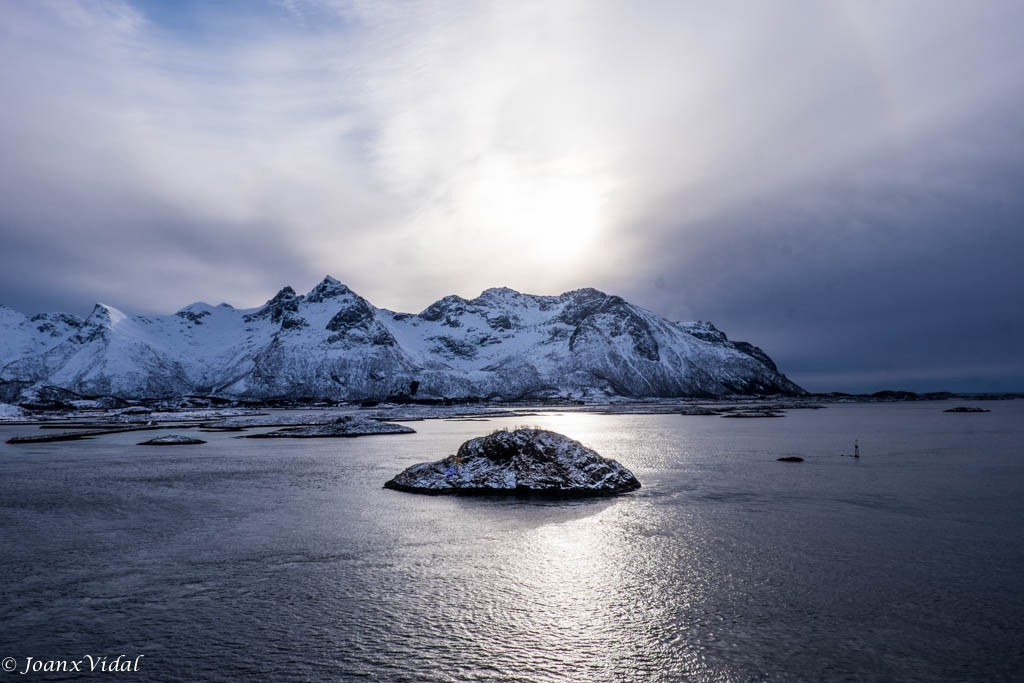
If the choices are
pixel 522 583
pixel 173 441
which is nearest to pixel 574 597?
pixel 522 583

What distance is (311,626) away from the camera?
10.6 meters

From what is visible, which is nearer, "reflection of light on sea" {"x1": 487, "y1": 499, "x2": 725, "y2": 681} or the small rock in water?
"reflection of light on sea" {"x1": 487, "y1": 499, "x2": 725, "y2": 681}

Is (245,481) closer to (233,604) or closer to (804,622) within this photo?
(233,604)

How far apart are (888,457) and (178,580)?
42.8 metres

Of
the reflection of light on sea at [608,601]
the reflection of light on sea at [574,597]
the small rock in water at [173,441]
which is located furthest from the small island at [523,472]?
the small rock in water at [173,441]

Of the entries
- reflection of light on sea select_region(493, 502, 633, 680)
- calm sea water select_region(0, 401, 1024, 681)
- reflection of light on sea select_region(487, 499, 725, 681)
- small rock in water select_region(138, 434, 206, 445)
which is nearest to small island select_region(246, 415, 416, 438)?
small rock in water select_region(138, 434, 206, 445)

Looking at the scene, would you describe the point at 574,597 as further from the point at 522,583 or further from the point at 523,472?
the point at 523,472

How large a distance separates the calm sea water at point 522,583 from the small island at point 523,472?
64.3 inches

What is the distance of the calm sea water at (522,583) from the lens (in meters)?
9.30

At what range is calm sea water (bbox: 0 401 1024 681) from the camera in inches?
366

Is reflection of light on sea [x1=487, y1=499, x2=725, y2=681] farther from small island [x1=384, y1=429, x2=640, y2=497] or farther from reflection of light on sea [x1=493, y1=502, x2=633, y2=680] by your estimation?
small island [x1=384, y1=429, x2=640, y2=497]

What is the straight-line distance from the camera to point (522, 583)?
13.2m

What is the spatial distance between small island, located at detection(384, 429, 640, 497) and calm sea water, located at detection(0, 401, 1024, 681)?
1634 mm

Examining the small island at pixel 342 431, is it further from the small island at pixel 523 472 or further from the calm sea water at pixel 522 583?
the small island at pixel 523 472
